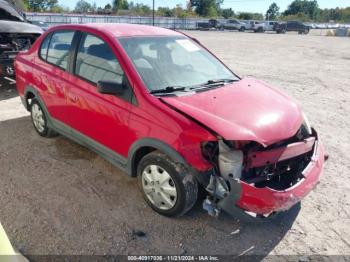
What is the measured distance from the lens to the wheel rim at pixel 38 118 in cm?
471

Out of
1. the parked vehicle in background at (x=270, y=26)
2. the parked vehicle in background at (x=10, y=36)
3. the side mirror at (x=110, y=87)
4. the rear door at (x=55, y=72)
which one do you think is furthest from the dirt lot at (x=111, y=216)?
the parked vehicle in background at (x=270, y=26)

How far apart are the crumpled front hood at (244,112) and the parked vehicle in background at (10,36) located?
216 inches

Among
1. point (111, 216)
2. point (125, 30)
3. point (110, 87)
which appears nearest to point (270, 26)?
point (125, 30)

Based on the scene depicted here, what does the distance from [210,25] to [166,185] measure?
46107 mm

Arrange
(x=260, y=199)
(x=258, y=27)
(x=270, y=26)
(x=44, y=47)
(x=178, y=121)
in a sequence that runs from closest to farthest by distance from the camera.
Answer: (x=260, y=199), (x=178, y=121), (x=44, y=47), (x=258, y=27), (x=270, y=26)

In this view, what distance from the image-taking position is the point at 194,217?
10.5ft

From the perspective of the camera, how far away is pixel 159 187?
10.2 feet

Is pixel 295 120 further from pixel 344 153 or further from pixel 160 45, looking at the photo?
pixel 344 153

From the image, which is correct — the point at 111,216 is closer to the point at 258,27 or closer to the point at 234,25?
the point at 258,27

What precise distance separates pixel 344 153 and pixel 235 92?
7.65 feet

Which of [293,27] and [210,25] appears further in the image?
[293,27]

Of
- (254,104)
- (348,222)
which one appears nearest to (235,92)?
(254,104)

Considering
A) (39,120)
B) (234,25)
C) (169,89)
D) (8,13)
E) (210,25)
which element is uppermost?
(234,25)

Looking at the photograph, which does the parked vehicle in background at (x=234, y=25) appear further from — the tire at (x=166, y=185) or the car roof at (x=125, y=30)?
the tire at (x=166, y=185)
